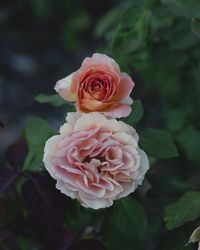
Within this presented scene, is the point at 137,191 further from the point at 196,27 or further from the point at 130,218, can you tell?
the point at 196,27

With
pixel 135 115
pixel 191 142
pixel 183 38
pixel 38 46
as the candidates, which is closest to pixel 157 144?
pixel 135 115

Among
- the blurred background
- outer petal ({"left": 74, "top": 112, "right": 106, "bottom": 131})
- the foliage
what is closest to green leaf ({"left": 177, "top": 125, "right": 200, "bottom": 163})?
the foliage

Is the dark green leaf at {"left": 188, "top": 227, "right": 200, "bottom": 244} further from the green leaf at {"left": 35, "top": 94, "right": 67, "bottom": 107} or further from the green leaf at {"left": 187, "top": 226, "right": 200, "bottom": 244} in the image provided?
the green leaf at {"left": 35, "top": 94, "right": 67, "bottom": 107}

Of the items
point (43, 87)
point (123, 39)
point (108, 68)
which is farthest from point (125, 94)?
point (43, 87)

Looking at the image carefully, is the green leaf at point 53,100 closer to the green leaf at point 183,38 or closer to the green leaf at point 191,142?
the green leaf at point 191,142

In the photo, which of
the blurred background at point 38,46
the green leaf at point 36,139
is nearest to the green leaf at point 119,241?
the green leaf at point 36,139
